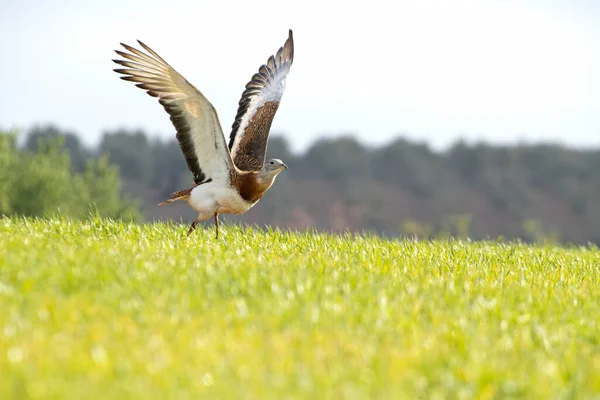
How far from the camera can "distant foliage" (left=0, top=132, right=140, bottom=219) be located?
30.5 m

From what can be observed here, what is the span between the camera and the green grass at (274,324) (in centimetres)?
452

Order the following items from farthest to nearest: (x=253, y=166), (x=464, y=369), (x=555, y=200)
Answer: (x=555, y=200) → (x=253, y=166) → (x=464, y=369)

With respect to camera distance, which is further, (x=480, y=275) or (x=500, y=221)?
(x=500, y=221)

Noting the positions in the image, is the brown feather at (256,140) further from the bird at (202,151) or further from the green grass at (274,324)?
the green grass at (274,324)

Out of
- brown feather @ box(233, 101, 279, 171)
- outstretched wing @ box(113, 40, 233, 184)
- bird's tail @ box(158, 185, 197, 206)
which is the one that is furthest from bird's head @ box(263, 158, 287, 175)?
bird's tail @ box(158, 185, 197, 206)

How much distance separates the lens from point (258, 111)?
38.5ft

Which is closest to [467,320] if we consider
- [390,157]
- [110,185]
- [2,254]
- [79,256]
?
[79,256]

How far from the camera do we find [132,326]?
17.4 feet

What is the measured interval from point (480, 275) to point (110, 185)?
27.1 metres

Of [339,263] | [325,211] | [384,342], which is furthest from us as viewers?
[325,211]

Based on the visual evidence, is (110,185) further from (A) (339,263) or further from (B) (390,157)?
(A) (339,263)

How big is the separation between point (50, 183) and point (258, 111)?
829 inches

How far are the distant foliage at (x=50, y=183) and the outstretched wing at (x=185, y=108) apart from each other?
20.0 metres

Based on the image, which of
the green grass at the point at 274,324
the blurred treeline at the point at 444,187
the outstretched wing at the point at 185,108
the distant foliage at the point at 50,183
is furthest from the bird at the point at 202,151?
the blurred treeline at the point at 444,187
